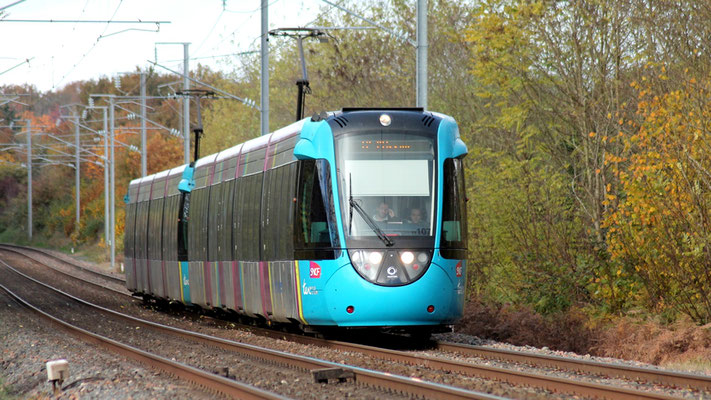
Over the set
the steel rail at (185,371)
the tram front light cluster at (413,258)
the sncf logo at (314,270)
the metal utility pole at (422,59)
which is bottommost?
the steel rail at (185,371)

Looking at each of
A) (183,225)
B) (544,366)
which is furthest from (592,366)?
(183,225)

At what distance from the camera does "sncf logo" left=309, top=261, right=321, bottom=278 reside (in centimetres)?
1561

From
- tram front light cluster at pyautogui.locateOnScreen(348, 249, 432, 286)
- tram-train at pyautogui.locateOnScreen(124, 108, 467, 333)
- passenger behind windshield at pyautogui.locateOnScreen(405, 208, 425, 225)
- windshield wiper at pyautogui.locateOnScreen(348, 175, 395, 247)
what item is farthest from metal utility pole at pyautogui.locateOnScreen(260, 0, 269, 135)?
tram front light cluster at pyautogui.locateOnScreen(348, 249, 432, 286)

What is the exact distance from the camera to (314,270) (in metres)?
15.7

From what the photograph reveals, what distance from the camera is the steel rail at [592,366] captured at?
11.0 meters

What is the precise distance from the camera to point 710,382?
35.1 feet

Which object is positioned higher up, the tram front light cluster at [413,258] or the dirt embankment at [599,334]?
the tram front light cluster at [413,258]

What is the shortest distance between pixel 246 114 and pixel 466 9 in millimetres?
22854

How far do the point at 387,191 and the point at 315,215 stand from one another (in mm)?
1080

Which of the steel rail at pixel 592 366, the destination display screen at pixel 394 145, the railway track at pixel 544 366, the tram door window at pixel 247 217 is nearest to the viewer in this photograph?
the railway track at pixel 544 366

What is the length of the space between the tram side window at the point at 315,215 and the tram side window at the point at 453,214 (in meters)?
1.54

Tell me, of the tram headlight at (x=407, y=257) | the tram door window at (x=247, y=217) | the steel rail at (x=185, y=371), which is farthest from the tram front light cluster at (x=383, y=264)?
the tram door window at (x=247, y=217)

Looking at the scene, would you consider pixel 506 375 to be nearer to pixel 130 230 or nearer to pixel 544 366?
pixel 544 366

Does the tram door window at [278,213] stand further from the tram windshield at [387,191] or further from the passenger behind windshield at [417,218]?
the passenger behind windshield at [417,218]
